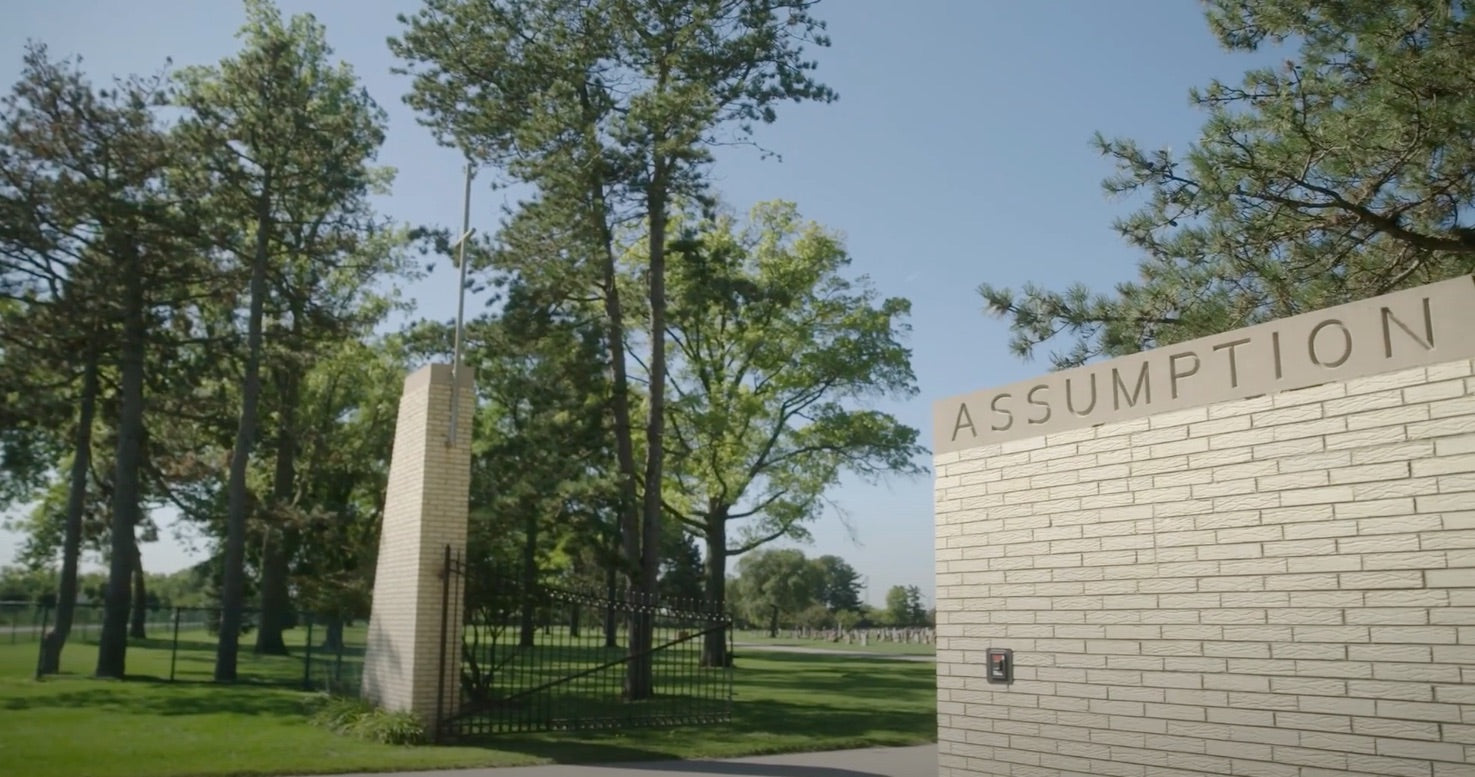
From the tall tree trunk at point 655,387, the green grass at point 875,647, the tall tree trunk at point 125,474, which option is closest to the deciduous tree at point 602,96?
the tall tree trunk at point 655,387

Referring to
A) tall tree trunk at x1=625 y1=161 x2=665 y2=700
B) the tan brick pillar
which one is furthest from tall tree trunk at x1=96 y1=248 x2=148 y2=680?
the tan brick pillar

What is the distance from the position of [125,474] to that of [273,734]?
12.2m

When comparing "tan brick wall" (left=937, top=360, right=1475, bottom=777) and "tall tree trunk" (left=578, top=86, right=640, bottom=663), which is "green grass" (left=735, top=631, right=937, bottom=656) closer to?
"tall tree trunk" (left=578, top=86, right=640, bottom=663)

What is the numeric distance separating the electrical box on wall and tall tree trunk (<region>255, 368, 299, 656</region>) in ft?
92.6

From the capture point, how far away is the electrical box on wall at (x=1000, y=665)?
307 inches

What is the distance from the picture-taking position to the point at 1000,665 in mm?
7824

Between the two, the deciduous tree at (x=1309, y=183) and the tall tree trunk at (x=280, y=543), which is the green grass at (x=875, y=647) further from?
the deciduous tree at (x=1309, y=183)

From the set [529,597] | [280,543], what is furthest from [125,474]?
[529,597]

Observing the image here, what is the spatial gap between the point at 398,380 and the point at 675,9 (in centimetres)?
2279

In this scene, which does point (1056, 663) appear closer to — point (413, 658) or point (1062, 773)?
point (1062, 773)

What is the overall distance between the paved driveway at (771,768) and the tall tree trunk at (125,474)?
1485 centimetres

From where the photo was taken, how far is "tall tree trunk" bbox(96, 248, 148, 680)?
24375 mm

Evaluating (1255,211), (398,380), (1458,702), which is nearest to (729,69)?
(1255,211)

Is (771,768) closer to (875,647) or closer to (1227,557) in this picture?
(1227,557)
